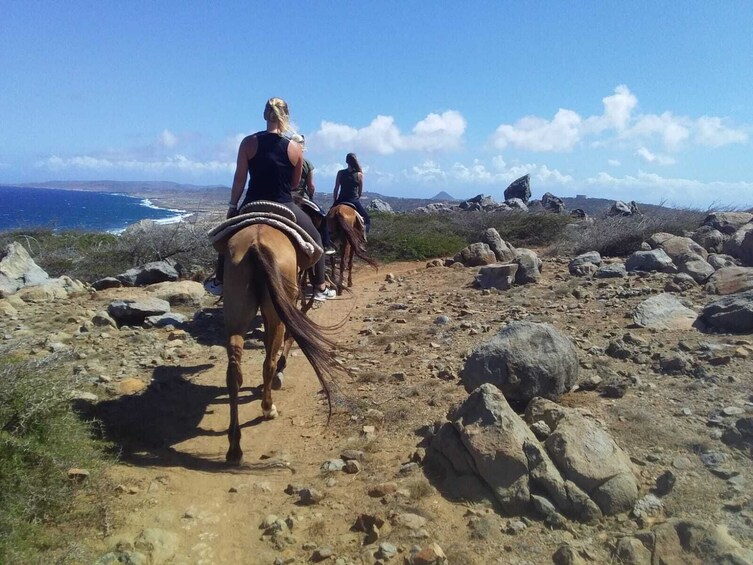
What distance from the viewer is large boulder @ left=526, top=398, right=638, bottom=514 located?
2.97 metres

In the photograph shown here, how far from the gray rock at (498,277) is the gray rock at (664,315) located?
2.80m

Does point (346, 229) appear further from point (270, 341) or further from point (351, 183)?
point (270, 341)

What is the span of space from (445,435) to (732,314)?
3979 millimetres

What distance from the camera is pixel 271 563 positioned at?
2.84 metres

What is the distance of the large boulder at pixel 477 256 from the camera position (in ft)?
41.0

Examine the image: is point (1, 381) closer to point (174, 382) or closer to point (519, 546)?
point (174, 382)

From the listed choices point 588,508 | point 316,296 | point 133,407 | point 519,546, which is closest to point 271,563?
point 519,546

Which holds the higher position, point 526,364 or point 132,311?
point 526,364

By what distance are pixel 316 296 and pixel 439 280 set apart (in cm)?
516

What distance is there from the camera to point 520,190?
3569 centimetres

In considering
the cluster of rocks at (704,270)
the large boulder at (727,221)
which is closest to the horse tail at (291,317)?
the cluster of rocks at (704,270)

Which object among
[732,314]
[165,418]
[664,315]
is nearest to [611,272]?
[664,315]

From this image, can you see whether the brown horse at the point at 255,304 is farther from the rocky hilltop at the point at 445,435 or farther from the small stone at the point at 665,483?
the small stone at the point at 665,483

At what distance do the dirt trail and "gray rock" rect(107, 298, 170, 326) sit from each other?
4.76 feet
